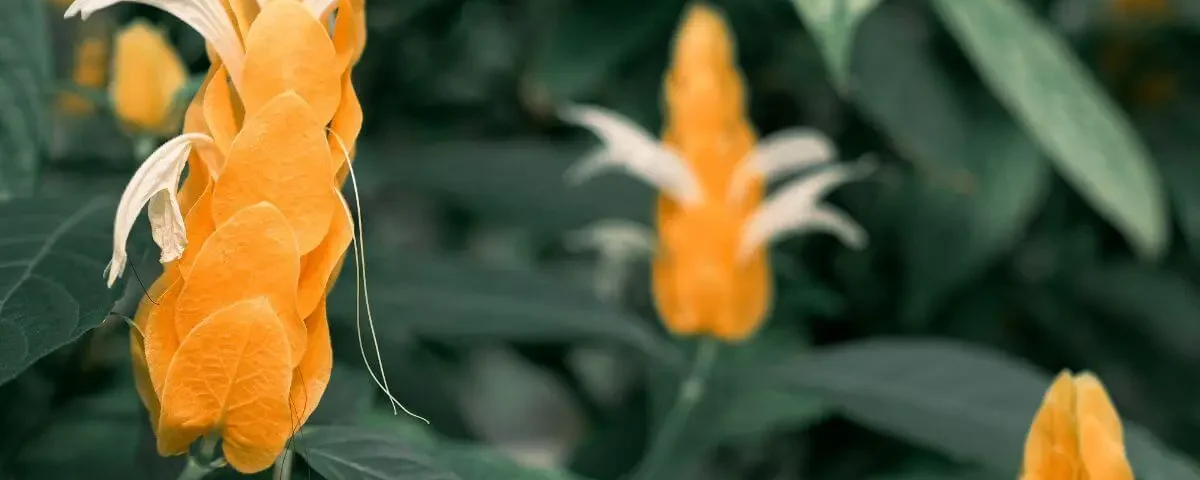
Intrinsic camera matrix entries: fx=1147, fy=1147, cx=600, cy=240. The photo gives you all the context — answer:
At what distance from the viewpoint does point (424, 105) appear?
1043mm

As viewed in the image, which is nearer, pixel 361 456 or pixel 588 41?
pixel 361 456

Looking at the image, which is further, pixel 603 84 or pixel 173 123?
pixel 603 84

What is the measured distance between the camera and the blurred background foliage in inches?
17.7

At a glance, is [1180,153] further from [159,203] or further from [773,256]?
[159,203]

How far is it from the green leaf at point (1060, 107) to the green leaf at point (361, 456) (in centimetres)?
40

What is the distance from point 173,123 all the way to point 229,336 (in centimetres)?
31

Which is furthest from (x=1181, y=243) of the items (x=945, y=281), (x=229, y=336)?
(x=229, y=336)

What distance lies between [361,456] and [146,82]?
293 mm

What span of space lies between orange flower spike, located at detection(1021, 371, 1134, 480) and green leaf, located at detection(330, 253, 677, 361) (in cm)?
34

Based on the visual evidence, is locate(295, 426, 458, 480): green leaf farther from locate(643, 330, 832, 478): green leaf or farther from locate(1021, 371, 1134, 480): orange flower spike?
locate(643, 330, 832, 478): green leaf

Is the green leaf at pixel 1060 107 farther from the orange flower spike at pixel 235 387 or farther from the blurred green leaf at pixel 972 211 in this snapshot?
the orange flower spike at pixel 235 387

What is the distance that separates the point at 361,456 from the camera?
336mm

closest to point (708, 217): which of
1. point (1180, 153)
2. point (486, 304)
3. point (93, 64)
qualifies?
point (486, 304)

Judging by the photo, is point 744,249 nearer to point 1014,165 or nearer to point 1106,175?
point 1106,175
